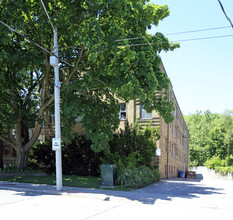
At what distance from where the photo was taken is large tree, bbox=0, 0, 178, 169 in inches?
498

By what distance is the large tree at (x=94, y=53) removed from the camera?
498 inches

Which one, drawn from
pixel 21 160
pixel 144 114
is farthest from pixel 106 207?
pixel 144 114

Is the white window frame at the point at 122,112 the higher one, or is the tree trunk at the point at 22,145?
the white window frame at the point at 122,112

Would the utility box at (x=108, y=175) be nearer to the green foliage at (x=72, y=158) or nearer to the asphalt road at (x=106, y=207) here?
the asphalt road at (x=106, y=207)

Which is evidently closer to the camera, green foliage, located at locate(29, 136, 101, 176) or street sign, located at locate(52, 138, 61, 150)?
street sign, located at locate(52, 138, 61, 150)

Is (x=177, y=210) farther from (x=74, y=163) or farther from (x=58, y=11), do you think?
(x=74, y=163)

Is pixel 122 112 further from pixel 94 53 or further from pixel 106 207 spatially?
pixel 106 207

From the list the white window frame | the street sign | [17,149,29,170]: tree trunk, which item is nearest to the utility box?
the street sign

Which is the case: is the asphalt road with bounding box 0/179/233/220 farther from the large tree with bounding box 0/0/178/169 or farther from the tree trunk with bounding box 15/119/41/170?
the tree trunk with bounding box 15/119/41/170

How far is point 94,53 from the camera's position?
12336 mm

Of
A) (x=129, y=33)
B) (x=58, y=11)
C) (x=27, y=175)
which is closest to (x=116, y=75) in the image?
(x=129, y=33)

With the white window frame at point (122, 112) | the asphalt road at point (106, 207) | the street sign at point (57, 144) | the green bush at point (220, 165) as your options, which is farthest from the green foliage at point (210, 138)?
the street sign at point (57, 144)

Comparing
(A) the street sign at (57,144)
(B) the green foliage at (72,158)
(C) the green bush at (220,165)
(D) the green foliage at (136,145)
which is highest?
(A) the street sign at (57,144)

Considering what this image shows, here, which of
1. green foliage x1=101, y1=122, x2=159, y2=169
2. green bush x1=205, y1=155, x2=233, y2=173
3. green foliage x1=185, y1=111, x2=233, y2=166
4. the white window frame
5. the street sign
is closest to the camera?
the street sign
